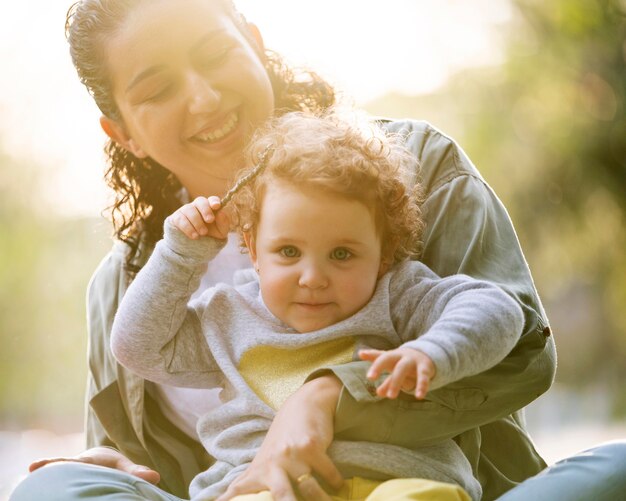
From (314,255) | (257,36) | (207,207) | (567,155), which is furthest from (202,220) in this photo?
(567,155)

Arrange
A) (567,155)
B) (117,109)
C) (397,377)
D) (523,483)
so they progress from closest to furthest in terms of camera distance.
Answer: (397,377), (523,483), (117,109), (567,155)

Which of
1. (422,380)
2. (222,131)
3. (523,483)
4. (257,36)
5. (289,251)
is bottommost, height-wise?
(523,483)

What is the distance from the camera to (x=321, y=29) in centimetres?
201

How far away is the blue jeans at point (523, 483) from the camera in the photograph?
76 cm

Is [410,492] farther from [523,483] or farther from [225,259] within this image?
[225,259]

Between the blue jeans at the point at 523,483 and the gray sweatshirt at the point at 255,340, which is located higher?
the gray sweatshirt at the point at 255,340

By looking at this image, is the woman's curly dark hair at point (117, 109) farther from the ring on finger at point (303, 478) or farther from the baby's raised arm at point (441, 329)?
the ring on finger at point (303, 478)

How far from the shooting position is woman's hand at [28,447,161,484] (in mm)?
894

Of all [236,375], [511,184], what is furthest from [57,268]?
[236,375]

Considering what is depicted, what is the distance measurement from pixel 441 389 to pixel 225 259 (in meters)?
0.38

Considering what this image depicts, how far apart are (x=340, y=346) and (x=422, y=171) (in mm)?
239

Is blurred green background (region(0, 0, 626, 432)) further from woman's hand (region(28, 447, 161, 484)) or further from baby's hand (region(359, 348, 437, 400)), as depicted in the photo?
baby's hand (region(359, 348, 437, 400))

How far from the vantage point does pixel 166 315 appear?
864 mm

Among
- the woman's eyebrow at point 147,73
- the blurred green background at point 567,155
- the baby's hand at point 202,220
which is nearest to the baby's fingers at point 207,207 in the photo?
the baby's hand at point 202,220
